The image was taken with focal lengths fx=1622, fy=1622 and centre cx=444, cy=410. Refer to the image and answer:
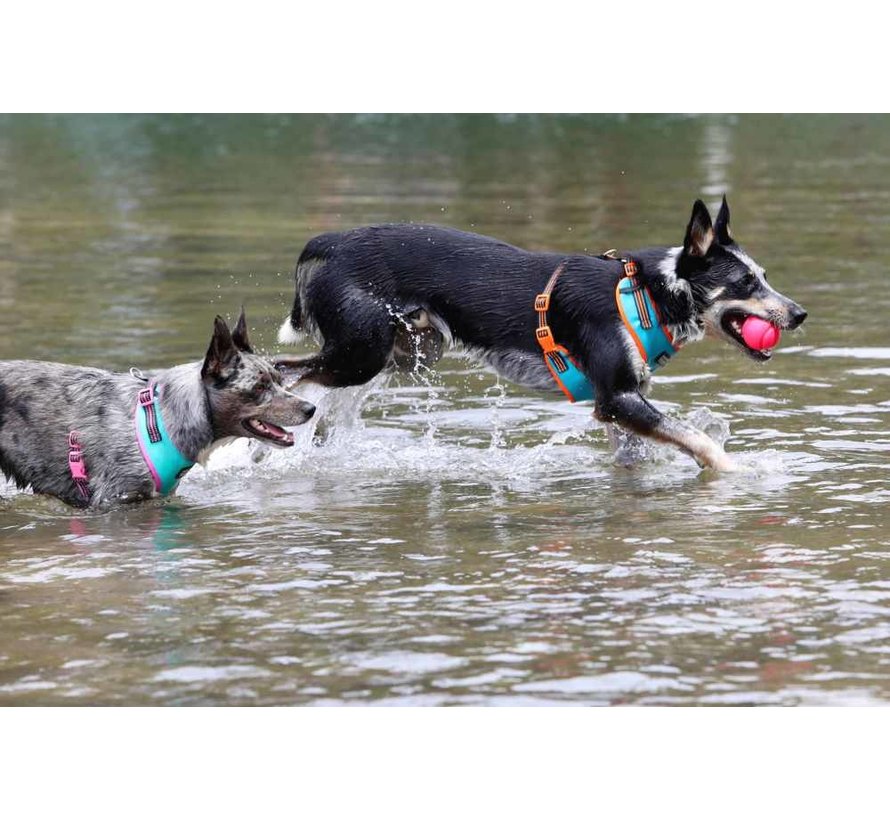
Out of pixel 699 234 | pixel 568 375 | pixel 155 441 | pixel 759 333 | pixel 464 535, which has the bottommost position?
pixel 464 535

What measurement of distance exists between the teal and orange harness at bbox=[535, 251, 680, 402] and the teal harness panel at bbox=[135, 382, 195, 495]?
80.6 inches

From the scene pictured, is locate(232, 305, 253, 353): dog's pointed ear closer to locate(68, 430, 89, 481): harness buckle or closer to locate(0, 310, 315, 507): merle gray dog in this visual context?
locate(0, 310, 315, 507): merle gray dog

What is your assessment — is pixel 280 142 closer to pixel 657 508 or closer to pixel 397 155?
pixel 397 155

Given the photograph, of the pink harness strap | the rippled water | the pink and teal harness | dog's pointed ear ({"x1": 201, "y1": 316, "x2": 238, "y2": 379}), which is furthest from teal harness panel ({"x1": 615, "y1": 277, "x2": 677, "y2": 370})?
the pink harness strap

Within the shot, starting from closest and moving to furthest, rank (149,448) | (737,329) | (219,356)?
(219,356), (149,448), (737,329)

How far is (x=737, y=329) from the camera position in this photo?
28.3 ft

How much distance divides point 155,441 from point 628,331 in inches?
99.8

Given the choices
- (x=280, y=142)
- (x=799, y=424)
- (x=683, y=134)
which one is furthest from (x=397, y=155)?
(x=799, y=424)

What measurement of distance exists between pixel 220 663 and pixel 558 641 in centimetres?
126

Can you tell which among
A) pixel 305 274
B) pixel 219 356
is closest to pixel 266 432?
pixel 219 356

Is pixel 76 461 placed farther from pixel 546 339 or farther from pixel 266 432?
pixel 546 339

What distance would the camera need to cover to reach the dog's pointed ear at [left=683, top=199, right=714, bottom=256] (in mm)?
8258

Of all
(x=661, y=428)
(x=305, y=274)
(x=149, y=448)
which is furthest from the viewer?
(x=305, y=274)

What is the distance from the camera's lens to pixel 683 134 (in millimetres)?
29547
